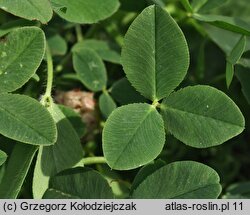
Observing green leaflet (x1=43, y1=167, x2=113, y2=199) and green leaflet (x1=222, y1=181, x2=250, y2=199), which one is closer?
green leaflet (x1=43, y1=167, x2=113, y2=199)

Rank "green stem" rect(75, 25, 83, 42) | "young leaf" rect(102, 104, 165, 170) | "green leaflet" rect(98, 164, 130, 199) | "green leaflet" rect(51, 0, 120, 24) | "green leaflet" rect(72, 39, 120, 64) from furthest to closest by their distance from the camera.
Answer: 1. "green stem" rect(75, 25, 83, 42)
2. "green leaflet" rect(72, 39, 120, 64)
3. "green leaflet" rect(98, 164, 130, 199)
4. "green leaflet" rect(51, 0, 120, 24)
5. "young leaf" rect(102, 104, 165, 170)

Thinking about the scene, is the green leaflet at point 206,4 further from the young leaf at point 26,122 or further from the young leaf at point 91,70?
the young leaf at point 26,122

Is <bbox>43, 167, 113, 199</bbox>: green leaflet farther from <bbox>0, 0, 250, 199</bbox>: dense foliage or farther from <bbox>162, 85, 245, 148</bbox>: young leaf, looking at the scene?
<bbox>162, 85, 245, 148</bbox>: young leaf

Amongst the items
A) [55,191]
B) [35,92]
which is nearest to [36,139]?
[55,191]

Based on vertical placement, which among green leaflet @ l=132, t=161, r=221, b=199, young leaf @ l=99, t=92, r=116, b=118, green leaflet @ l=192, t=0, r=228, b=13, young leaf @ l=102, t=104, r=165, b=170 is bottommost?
young leaf @ l=99, t=92, r=116, b=118

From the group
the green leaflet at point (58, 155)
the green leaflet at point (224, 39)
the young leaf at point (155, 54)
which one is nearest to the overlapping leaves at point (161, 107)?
the young leaf at point (155, 54)

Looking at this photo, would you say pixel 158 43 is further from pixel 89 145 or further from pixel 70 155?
pixel 89 145

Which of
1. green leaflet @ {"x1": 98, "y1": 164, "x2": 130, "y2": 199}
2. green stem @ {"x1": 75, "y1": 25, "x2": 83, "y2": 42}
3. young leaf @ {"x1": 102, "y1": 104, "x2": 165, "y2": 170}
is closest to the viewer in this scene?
young leaf @ {"x1": 102, "y1": 104, "x2": 165, "y2": 170}

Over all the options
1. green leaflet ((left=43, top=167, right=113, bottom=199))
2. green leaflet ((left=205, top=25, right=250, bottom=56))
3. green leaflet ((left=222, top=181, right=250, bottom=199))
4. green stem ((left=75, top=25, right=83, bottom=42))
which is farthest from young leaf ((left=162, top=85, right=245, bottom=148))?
green stem ((left=75, top=25, right=83, bottom=42))
